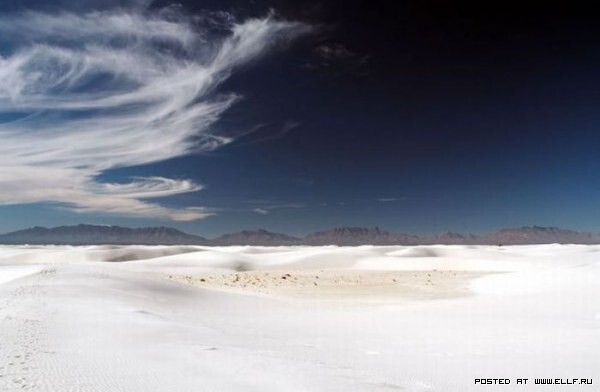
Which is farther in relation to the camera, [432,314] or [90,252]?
[90,252]

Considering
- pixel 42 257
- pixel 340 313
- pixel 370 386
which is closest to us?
pixel 370 386

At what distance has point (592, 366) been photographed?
339 inches

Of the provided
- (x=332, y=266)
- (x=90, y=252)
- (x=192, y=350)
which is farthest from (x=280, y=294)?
(x=90, y=252)

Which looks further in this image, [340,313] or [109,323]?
[340,313]

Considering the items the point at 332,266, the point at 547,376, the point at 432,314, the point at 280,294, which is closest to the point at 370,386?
the point at 547,376

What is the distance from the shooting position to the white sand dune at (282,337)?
7539mm

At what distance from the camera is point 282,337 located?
12656 millimetres

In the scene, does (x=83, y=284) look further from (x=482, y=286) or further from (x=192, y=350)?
(x=482, y=286)

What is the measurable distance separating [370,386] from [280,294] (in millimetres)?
20094

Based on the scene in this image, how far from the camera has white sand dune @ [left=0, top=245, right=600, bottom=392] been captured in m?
7.54

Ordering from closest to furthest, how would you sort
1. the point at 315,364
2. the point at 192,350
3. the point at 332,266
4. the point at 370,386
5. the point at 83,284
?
the point at 370,386 < the point at 315,364 < the point at 192,350 < the point at 83,284 < the point at 332,266

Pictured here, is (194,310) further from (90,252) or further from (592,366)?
(90,252)

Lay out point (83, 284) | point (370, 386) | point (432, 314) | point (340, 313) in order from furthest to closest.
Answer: point (83, 284)
point (340, 313)
point (432, 314)
point (370, 386)

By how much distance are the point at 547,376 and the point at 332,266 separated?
48.7m
